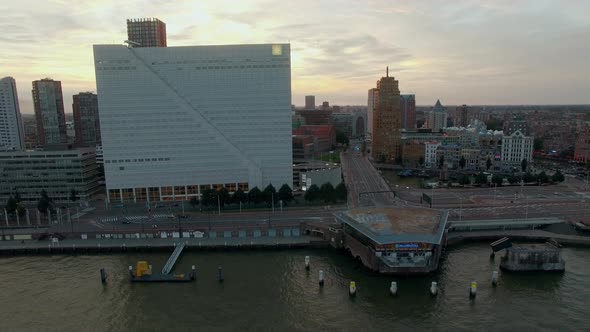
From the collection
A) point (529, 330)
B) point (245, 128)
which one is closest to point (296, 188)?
point (245, 128)

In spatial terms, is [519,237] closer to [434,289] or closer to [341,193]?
[434,289]

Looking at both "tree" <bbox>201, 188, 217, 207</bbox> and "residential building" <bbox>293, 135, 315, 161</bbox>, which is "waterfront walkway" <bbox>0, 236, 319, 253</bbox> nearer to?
"tree" <bbox>201, 188, 217, 207</bbox>

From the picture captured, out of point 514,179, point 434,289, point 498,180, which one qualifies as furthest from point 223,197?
point 514,179

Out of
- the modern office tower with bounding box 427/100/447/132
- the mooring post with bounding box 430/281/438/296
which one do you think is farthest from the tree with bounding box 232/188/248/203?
the modern office tower with bounding box 427/100/447/132

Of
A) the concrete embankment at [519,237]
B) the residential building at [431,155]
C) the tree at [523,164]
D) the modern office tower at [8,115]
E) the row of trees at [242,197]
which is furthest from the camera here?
the modern office tower at [8,115]

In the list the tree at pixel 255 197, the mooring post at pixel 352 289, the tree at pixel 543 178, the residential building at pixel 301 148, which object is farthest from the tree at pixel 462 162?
the mooring post at pixel 352 289

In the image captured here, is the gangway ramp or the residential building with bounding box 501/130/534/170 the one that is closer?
the gangway ramp

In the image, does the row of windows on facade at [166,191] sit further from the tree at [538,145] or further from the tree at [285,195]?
the tree at [538,145]
